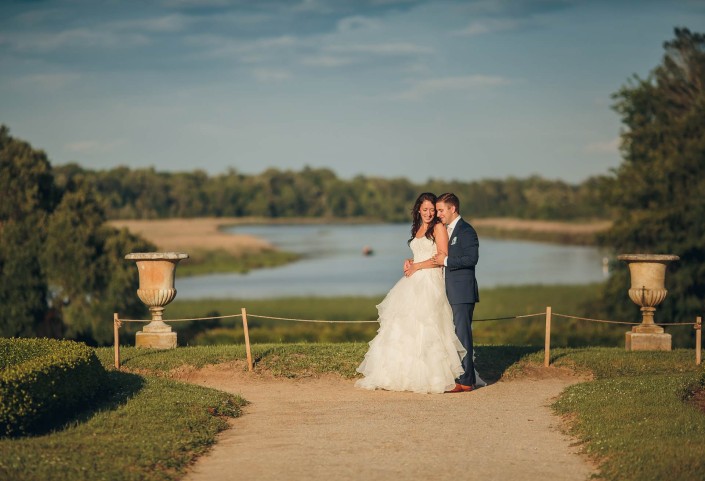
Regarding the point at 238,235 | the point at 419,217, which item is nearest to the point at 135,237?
the point at 419,217

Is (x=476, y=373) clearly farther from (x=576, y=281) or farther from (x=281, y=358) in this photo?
(x=576, y=281)

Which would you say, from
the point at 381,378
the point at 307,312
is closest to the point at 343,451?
the point at 381,378

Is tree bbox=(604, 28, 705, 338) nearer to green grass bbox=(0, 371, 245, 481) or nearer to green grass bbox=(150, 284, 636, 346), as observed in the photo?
green grass bbox=(150, 284, 636, 346)

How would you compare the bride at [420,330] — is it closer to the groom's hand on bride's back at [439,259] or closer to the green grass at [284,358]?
the groom's hand on bride's back at [439,259]

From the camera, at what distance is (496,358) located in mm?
13438

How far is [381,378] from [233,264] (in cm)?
5844

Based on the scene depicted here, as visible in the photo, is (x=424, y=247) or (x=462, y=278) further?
(x=424, y=247)

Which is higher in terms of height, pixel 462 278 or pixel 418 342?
pixel 462 278

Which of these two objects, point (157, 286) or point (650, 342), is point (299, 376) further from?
point (650, 342)

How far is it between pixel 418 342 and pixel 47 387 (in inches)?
173

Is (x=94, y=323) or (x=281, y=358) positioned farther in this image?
(x=94, y=323)

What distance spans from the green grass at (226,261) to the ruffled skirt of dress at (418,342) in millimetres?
49536

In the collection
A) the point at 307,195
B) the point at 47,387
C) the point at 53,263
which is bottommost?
the point at 47,387

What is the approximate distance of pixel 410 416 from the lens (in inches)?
390
